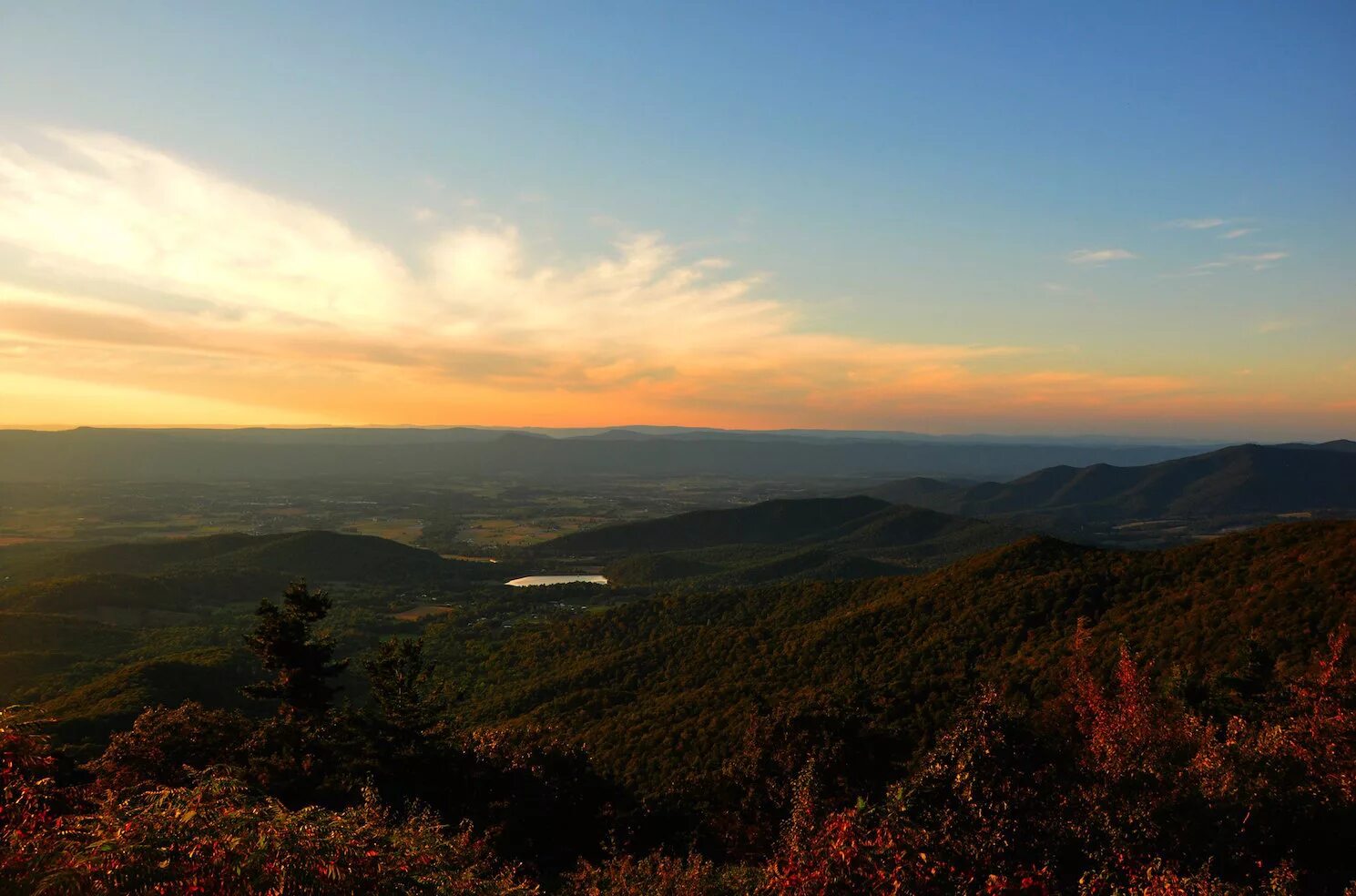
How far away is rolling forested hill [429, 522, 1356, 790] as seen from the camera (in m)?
31.4

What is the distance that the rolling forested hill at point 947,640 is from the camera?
31406mm

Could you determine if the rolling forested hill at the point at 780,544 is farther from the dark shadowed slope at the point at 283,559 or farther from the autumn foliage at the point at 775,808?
the autumn foliage at the point at 775,808

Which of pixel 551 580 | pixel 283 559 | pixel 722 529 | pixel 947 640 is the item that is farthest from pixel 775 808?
pixel 722 529

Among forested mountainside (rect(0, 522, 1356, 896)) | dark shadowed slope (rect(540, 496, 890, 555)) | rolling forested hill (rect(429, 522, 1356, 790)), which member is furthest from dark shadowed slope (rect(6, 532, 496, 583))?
forested mountainside (rect(0, 522, 1356, 896))

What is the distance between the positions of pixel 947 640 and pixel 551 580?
11619 centimetres

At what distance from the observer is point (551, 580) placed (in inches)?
5787

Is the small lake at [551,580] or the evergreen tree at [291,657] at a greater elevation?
the evergreen tree at [291,657]

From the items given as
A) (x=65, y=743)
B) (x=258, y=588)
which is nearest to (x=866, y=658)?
(x=65, y=743)

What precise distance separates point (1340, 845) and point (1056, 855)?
6744 millimetres

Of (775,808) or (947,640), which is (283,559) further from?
(775,808)

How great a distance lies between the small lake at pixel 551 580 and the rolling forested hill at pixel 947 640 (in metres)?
68.9

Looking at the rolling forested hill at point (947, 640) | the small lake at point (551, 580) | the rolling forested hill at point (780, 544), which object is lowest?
the small lake at point (551, 580)

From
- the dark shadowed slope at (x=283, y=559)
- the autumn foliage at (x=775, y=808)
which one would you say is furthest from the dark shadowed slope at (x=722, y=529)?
the autumn foliage at (x=775, y=808)

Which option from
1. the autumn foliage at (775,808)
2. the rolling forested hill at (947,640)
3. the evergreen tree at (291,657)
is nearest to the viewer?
the autumn foliage at (775,808)
